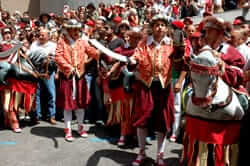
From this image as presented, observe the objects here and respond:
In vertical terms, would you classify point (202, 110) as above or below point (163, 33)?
below

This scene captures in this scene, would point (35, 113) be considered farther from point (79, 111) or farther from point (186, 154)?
Result: point (186, 154)

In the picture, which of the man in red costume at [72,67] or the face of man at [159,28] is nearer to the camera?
the face of man at [159,28]

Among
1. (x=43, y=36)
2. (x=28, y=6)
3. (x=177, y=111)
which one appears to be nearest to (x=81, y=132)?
(x=177, y=111)

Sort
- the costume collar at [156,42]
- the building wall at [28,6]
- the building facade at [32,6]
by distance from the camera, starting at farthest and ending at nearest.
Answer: the building wall at [28,6]
the building facade at [32,6]
the costume collar at [156,42]

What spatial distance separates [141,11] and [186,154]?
29.4 ft

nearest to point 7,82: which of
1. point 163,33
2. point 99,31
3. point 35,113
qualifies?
point 35,113

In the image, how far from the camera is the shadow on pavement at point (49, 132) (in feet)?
18.2

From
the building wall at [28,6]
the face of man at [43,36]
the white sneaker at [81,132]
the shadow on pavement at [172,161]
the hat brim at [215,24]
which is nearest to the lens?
the hat brim at [215,24]

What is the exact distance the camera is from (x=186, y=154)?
3.38 m

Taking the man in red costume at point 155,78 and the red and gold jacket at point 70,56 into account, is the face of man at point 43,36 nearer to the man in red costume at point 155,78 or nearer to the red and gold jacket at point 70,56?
the red and gold jacket at point 70,56

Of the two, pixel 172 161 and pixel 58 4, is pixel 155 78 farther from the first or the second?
pixel 58 4

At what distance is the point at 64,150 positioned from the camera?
4.95 m

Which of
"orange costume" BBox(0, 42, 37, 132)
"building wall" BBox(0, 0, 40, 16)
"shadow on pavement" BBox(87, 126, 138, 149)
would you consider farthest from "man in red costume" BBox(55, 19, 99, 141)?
"building wall" BBox(0, 0, 40, 16)

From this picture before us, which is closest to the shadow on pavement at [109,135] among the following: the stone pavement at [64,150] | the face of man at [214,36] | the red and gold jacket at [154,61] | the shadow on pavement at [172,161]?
the stone pavement at [64,150]
